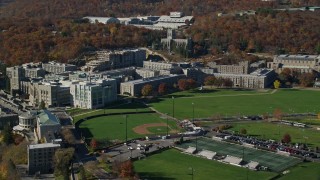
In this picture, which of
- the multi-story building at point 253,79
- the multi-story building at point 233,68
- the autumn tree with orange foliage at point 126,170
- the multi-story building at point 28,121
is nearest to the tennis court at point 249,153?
the autumn tree with orange foliage at point 126,170

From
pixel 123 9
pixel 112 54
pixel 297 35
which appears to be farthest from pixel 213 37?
pixel 123 9

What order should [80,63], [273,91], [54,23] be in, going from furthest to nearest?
[54,23] → [80,63] → [273,91]

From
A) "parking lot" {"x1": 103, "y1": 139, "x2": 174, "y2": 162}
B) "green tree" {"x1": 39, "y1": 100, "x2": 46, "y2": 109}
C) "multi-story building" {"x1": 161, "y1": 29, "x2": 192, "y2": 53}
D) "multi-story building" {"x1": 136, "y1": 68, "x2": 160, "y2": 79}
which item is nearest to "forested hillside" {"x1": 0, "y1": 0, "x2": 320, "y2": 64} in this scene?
"multi-story building" {"x1": 161, "y1": 29, "x2": 192, "y2": 53}

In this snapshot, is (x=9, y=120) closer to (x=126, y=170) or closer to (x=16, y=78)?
(x=16, y=78)

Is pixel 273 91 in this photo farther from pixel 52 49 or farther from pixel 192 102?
pixel 52 49

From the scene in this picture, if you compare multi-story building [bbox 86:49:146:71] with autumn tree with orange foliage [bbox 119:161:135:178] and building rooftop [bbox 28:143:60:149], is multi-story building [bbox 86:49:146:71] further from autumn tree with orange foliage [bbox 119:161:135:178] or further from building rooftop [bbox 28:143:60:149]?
autumn tree with orange foliage [bbox 119:161:135:178]

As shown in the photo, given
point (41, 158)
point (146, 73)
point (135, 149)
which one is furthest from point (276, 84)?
point (41, 158)

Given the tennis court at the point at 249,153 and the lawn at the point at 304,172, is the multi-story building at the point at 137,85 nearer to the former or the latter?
the tennis court at the point at 249,153
